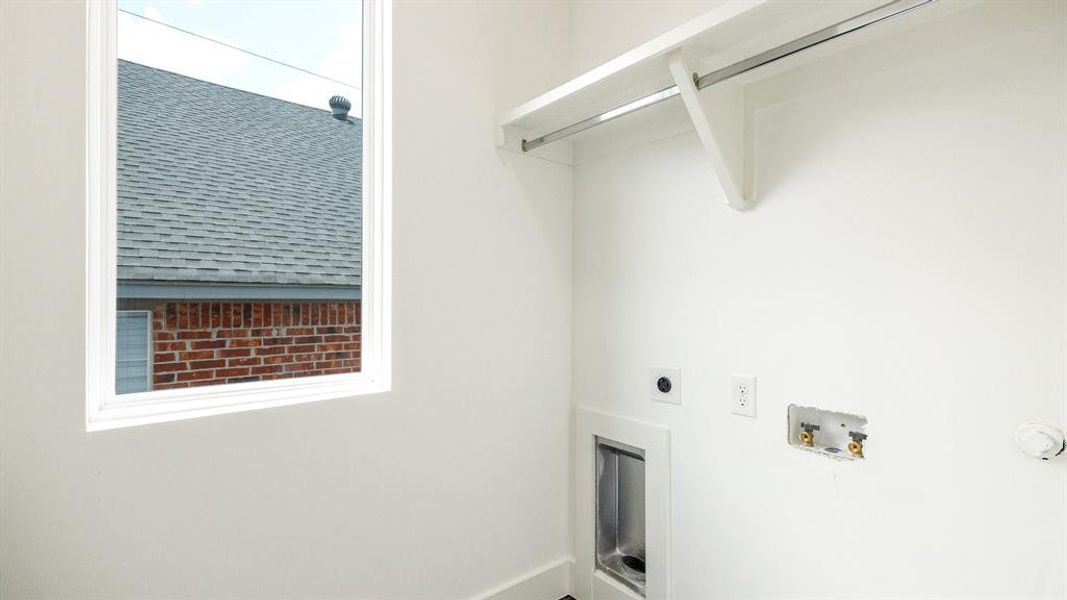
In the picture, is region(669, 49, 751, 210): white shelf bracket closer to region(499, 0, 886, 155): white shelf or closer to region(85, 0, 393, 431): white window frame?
region(499, 0, 886, 155): white shelf

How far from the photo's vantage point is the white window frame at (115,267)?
1.17 meters

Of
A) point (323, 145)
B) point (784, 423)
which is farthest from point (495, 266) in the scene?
point (784, 423)

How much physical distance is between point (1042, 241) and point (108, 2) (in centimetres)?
220

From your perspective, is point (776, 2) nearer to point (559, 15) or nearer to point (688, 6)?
point (688, 6)

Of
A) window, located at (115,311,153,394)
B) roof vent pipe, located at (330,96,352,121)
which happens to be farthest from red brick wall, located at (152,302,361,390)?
roof vent pipe, located at (330,96,352,121)

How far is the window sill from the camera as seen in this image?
119 cm

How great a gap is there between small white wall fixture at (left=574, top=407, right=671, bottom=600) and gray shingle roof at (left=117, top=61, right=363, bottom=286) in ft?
3.54

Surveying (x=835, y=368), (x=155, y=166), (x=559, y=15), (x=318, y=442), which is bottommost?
(x=318, y=442)

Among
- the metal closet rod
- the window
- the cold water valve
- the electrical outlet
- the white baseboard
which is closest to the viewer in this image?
the metal closet rod

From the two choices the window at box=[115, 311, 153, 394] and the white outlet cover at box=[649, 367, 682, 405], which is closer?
the window at box=[115, 311, 153, 394]

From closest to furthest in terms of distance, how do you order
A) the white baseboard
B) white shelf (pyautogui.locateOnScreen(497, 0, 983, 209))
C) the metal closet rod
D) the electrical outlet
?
the metal closet rod
white shelf (pyautogui.locateOnScreen(497, 0, 983, 209))
the electrical outlet
the white baseboard

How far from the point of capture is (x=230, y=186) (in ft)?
4.59

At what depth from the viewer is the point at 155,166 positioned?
1281 mm

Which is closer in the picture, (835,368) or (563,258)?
(835,368)
